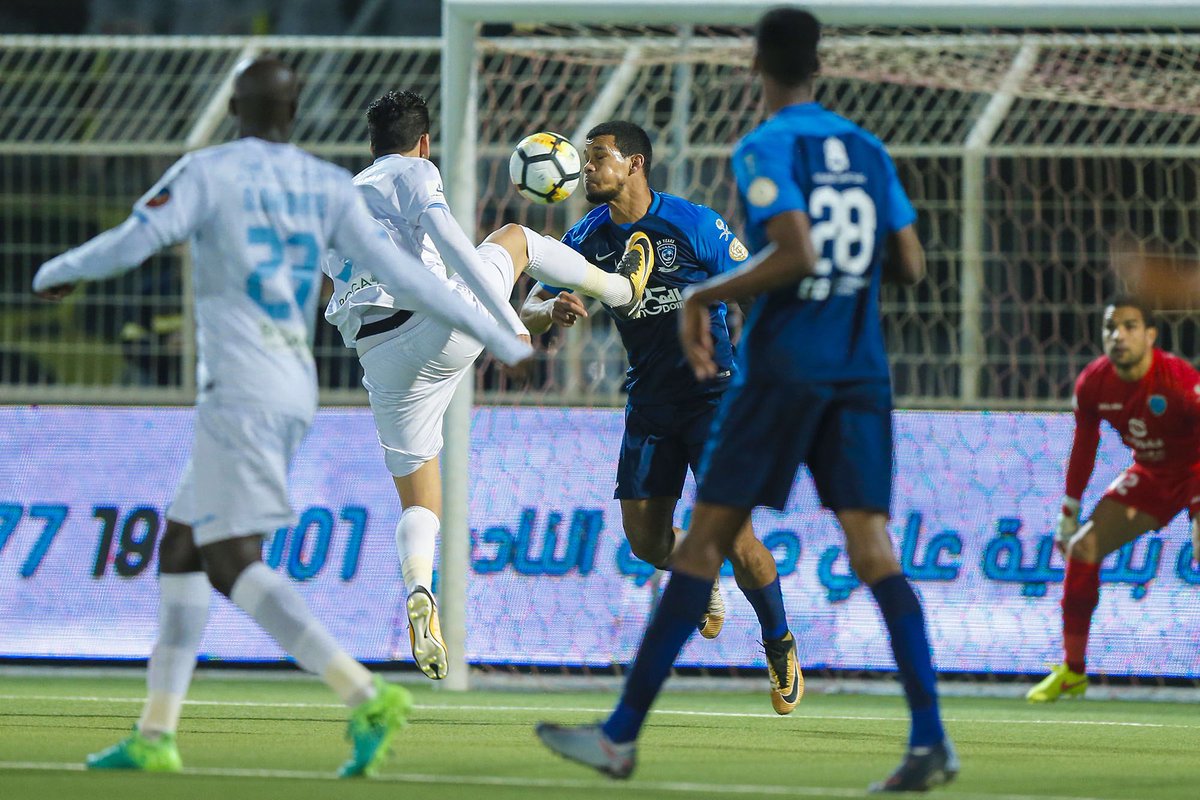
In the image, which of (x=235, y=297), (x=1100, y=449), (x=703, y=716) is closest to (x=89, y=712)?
(x=703, y=716)

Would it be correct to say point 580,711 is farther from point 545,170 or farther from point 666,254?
point 545,170

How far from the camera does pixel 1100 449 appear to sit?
9617 millimetres

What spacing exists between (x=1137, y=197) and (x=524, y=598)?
3.96 metres

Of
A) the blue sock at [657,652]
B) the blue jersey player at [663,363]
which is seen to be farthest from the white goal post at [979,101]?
the blue sock at [657,652]

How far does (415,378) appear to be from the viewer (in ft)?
23.4

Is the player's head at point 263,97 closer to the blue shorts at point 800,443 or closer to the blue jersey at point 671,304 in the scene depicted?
the blue shorts at point 800,443

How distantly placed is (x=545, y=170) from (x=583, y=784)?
3.14 meters

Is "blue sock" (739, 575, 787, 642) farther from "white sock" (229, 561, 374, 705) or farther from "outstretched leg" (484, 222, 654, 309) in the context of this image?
"white sock" (229, 561, 374, 705)

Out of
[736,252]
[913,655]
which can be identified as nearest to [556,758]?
[913,655]

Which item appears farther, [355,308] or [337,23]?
[337,23]

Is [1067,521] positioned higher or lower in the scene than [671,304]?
lower

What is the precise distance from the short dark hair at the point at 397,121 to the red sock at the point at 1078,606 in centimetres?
391

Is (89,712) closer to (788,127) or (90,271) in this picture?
(90,271)

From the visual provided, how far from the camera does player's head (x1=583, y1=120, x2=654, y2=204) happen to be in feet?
24.1
